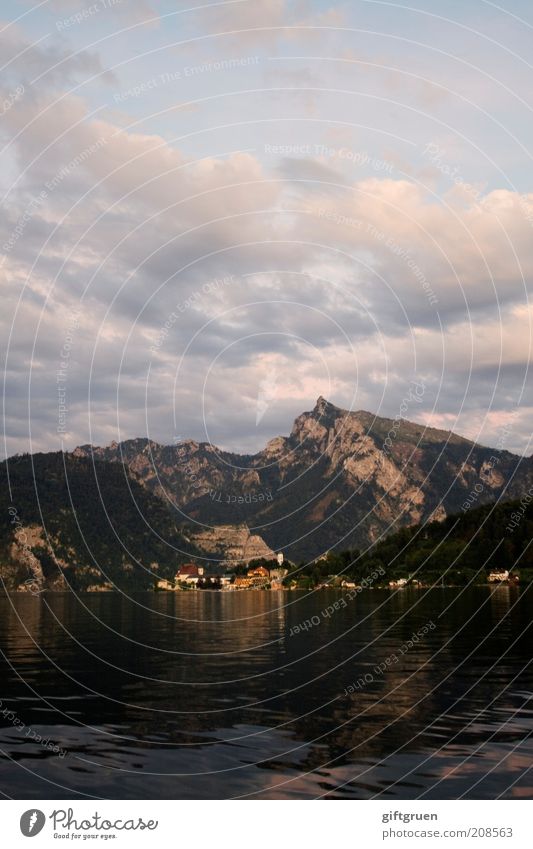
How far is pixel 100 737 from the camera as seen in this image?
112ft

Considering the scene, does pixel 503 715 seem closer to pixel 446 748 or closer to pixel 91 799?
pixel 446 748

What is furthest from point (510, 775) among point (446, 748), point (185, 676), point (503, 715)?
point (185, 676)

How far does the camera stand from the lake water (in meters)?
27.1

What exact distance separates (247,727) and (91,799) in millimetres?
12268

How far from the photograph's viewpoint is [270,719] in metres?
38.3
